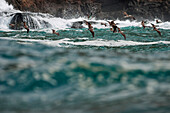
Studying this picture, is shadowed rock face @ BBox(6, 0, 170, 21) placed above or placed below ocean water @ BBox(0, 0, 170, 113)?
above

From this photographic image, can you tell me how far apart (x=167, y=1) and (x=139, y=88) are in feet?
186

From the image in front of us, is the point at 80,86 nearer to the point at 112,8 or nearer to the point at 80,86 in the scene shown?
the point at 80,86

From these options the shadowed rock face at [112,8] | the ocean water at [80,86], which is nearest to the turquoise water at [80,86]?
the ocean water at [80,86]

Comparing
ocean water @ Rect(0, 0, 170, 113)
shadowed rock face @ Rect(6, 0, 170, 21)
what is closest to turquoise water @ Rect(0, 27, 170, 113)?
→ ocean water @ Rect(0, 0, 170, 113)

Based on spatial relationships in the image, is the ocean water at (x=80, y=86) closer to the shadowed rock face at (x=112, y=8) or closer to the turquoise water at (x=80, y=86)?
the turquoise water at (x=80, y=86)

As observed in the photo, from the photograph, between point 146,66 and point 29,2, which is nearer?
point 146,66

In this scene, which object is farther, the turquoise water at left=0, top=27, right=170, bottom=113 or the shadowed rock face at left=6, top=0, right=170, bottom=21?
the shadowed rock face at left=6, top=0, right=170, bottom=21

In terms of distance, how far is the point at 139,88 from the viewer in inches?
145

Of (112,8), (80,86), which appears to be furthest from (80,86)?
(112,8)

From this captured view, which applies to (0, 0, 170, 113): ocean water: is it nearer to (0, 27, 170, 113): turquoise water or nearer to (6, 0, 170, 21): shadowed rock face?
(0, 27, 170, 113): turquoise water

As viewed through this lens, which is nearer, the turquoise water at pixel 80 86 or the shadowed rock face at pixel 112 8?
the turquoise water at pixel 80 86

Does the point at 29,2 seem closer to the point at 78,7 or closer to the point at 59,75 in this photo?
the point at 78,7

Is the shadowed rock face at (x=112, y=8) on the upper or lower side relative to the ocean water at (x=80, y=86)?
upper

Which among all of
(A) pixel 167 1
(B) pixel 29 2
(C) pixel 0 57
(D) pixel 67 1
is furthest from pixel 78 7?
(C) pixel 0 57
